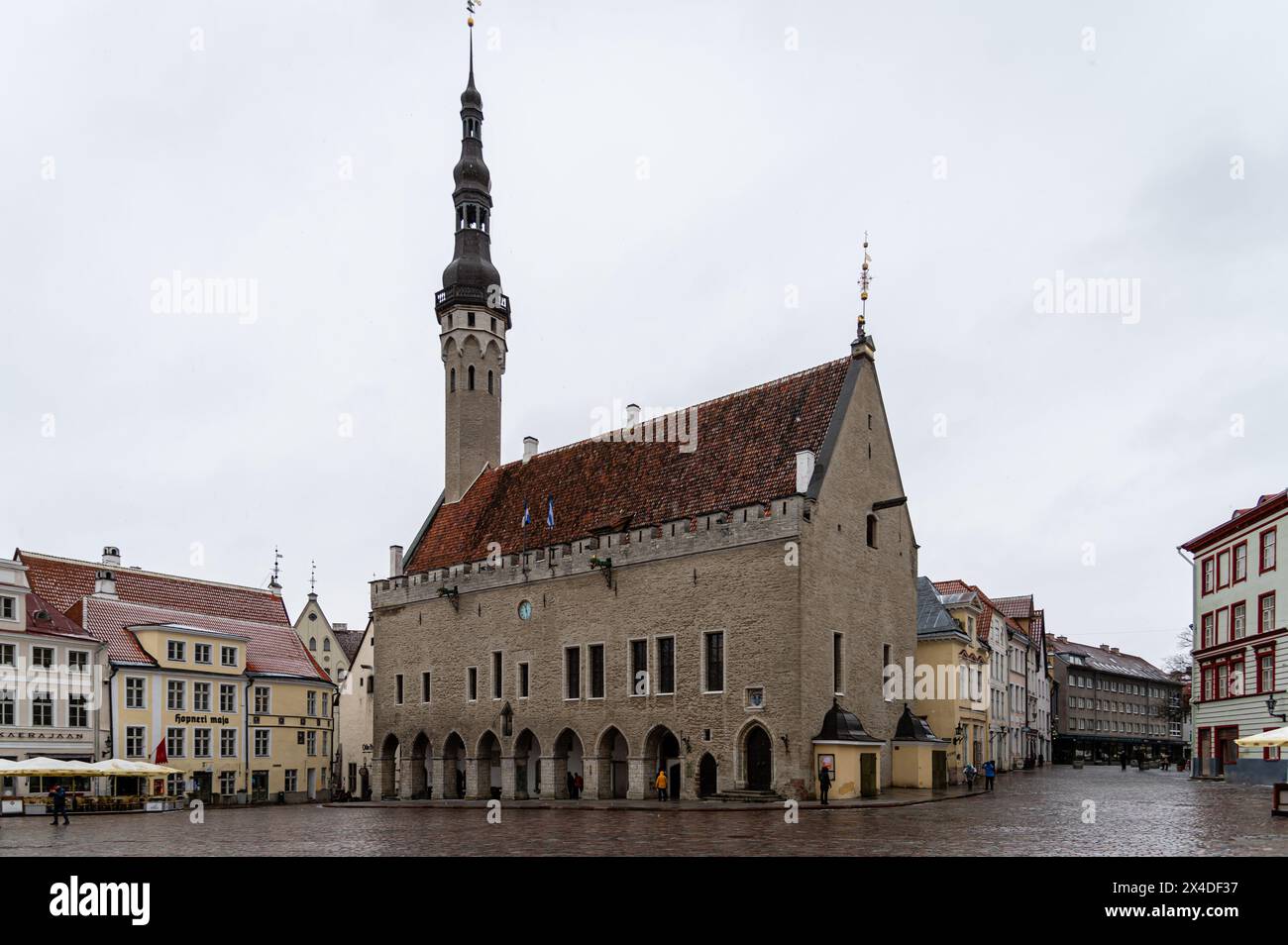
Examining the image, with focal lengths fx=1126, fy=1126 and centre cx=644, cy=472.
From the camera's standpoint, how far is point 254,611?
56625 millimetres

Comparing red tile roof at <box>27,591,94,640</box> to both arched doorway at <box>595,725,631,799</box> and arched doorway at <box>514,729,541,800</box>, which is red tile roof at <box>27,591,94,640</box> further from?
arched doorway at <box>595,725,631,799</box>

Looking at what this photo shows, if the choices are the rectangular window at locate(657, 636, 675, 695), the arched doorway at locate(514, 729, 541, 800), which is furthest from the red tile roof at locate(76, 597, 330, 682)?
the rectangular window at locate(657, 636, 675, 695)

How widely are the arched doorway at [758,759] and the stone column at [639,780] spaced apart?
4.12 metres

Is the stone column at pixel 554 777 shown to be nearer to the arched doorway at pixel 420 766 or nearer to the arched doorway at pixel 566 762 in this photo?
the arched doorway at pixel 566 762

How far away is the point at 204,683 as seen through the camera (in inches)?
1940

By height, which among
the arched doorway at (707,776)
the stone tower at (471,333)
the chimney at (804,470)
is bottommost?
the arched doorway at (707,776)

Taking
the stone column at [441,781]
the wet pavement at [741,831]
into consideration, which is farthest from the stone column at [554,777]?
the stone column at [441,781]

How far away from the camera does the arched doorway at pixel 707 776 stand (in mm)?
35438

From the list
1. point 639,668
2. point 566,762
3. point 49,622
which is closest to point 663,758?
point 639,668

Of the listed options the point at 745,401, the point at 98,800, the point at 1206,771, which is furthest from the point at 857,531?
the point at 98,800

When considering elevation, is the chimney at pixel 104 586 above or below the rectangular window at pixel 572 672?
above

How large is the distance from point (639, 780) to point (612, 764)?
2.50 metres

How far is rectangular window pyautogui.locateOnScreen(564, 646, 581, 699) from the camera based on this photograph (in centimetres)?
4022

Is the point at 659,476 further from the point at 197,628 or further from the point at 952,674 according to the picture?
the point at 197,628
